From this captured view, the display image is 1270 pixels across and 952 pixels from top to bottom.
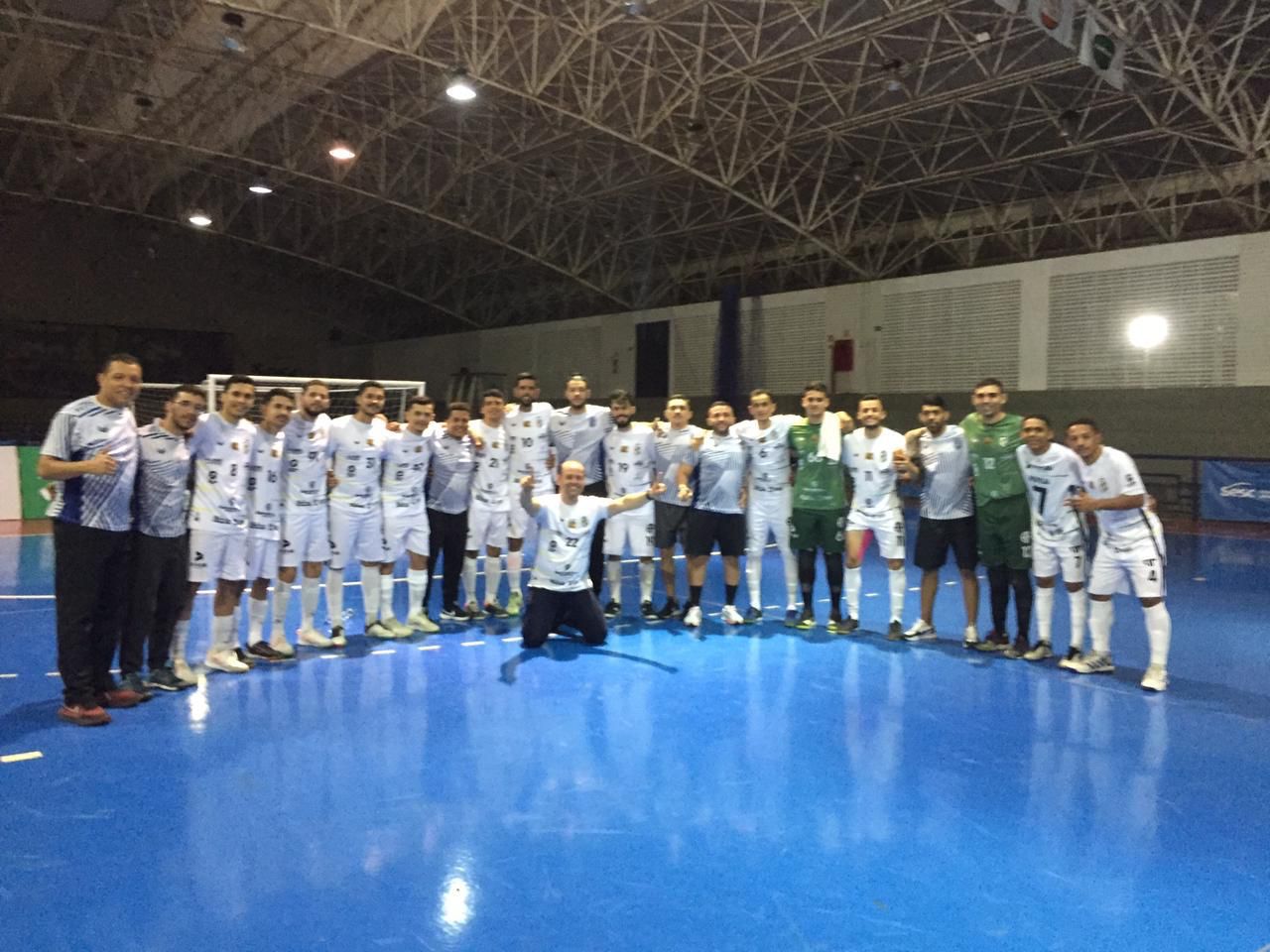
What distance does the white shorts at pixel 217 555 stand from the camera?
19.8 ft

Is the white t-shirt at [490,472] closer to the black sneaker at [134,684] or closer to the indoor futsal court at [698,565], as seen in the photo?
the indoor futsal court at [698,565]

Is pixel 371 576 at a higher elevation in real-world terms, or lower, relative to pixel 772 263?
lower

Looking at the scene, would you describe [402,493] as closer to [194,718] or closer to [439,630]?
[439,630]

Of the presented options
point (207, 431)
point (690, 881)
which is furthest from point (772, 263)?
point (690, 881)

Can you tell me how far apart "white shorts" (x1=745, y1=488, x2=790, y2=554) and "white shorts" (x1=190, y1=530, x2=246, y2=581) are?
4.21m

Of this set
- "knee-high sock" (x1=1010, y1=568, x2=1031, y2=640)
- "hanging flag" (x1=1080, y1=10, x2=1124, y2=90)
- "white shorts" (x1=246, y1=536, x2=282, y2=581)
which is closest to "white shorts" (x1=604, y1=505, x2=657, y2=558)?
"white shorts" (x1=246, y1=536, x2=282, y2=581)

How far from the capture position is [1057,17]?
1195 cm

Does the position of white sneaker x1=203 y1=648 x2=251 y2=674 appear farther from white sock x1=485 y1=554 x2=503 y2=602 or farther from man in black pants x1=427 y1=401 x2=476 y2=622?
white sock x1=485 y1=554 x2=503 y2=602

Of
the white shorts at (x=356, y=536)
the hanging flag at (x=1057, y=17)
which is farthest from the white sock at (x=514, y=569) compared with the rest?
the hanging flag at (x=1057, y=17)

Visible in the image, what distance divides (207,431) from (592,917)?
432 cm

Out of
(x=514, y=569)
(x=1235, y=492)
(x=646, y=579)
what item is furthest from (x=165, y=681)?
(x=1235, y=492)

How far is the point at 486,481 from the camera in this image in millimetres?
8148

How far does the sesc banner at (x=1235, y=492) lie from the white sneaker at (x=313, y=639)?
16.2 metres

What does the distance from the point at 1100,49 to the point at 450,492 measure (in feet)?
36.6
